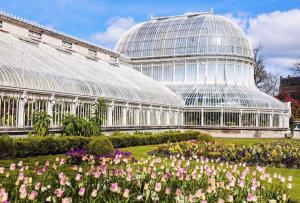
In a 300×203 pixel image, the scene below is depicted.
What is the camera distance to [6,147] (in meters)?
16.4

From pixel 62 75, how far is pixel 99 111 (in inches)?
124

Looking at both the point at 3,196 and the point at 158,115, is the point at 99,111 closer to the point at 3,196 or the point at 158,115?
the point at 158,115

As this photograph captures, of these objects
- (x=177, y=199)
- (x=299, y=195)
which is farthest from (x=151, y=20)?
(x=177, y=199)

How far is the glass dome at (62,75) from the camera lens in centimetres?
2093

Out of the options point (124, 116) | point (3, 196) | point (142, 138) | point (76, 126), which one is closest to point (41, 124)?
point (76, 126)

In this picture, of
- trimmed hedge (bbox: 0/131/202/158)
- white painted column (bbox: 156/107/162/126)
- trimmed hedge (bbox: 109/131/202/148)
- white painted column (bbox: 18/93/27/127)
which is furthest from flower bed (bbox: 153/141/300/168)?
white painted column (bbox: 156/107/162/126)

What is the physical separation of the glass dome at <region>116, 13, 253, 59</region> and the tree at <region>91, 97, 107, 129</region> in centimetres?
2263

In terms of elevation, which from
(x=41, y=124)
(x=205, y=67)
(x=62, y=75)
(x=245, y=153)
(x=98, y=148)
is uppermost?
(x=205, y=67)

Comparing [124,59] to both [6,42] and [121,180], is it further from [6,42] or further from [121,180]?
[121,180]

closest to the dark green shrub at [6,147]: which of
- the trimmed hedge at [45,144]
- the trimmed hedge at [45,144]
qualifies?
the trimmed hedge at [45,144]

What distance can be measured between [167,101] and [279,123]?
1378 centimetres

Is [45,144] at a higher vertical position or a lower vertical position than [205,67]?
lower

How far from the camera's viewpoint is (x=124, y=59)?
48062 mm

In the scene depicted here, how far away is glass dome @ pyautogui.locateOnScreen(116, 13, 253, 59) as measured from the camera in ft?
156
